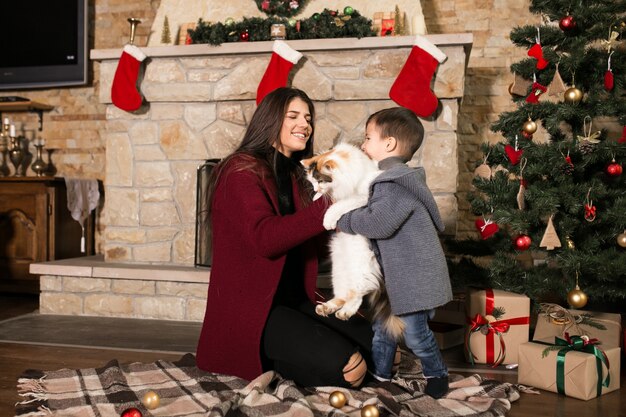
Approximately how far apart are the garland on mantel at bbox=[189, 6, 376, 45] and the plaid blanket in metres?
2.05

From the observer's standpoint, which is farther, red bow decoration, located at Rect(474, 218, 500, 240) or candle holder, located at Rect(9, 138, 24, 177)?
candle holder, located at Rect(9, 138, 24, 177)

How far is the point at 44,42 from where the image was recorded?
465 cm

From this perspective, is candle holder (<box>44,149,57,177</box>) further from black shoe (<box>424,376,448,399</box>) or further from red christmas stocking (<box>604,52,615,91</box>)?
red christmas stocking (<box>604,52,615,91</box>)

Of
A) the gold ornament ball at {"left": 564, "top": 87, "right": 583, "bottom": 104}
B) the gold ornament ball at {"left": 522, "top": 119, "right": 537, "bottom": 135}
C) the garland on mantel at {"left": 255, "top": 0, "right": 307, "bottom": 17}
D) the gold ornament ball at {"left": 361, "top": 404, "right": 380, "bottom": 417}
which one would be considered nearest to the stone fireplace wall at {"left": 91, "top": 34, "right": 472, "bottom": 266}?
the garland on mantel at {"left": 255, "top": 0, "right": 307, "bottom": 17}

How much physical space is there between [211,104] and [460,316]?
6.24 ft

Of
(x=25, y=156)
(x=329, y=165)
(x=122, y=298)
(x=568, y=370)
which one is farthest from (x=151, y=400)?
(x=25, y=156)

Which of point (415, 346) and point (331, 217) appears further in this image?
point (415, 346)

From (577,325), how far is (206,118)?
2339 millimetres

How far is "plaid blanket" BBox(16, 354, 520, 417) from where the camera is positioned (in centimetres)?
188

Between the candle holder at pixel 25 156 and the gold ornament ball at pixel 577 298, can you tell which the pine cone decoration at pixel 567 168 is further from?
the candle holder at pixel 25 156

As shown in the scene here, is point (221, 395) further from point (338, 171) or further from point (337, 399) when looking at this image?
point (338, 171)

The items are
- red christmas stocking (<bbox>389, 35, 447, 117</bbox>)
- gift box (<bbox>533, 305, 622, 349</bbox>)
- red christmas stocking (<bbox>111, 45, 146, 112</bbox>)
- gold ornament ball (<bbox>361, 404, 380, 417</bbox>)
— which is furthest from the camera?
red christmas stocking (<bbox>111, 45, 146, 112</bbox>)

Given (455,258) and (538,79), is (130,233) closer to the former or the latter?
(455,258)

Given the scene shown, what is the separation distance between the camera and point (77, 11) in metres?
4.59
